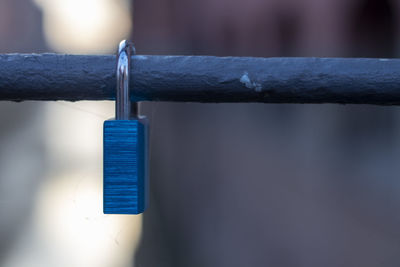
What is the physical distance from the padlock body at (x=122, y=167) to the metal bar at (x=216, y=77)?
0.05 metres

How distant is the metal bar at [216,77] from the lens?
0.31 meters

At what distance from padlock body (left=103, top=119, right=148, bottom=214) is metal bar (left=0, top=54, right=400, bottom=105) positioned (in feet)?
0.16

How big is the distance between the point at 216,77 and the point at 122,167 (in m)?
0.12

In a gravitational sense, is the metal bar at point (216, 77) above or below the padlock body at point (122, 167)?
above

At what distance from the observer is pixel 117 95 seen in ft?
1.06

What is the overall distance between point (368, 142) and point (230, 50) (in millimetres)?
425

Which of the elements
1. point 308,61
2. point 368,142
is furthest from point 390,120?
point 308,61

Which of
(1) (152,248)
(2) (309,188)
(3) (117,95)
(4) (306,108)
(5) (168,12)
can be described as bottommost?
(1) (152,248)

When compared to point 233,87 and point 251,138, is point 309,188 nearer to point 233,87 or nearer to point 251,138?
point 251,138

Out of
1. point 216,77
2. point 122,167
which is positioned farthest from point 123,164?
point 216,77

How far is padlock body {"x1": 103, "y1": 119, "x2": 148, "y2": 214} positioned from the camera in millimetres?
348

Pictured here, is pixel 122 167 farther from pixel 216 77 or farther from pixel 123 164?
pixel 216 77

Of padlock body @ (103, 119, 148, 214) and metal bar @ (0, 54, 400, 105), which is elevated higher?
metal bar @ (0, 54, 400, 105)

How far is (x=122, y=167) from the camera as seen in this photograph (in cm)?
35
